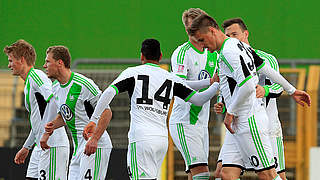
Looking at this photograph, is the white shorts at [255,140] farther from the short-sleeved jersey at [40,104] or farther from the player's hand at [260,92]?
the short-sleeved jersey at [40,104]

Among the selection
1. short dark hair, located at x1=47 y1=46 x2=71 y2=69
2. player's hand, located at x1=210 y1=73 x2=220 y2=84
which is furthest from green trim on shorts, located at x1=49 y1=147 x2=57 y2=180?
player's hand, located at x1=210 y1=73 x2=220 y2=84

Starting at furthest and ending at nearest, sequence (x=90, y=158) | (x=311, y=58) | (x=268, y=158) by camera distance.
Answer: (x=311, y=58)
(x=90, y=158)
(x=268, y=158)

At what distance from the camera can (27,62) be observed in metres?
8.61

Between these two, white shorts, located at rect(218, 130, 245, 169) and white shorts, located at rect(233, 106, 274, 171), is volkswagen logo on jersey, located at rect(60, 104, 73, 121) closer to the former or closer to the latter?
white shorts, located at rect(218, 130, 245, 169)

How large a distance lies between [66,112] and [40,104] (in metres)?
0.59

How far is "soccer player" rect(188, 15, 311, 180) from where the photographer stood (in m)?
6.59

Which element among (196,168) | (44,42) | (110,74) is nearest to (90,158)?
(196,168)

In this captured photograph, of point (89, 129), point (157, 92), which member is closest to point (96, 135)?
point (89, 129)

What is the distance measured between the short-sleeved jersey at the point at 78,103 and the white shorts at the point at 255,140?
70.8 inches

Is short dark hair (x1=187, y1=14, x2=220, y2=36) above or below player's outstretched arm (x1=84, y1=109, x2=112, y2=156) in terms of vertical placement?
above

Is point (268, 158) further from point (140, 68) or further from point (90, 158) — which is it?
point (90, 158)

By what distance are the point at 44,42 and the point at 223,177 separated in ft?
31.2

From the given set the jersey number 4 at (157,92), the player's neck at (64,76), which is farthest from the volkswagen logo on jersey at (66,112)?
the jersey number 4 at (157,92)

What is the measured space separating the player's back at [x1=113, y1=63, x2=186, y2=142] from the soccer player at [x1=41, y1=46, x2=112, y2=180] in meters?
0.88
